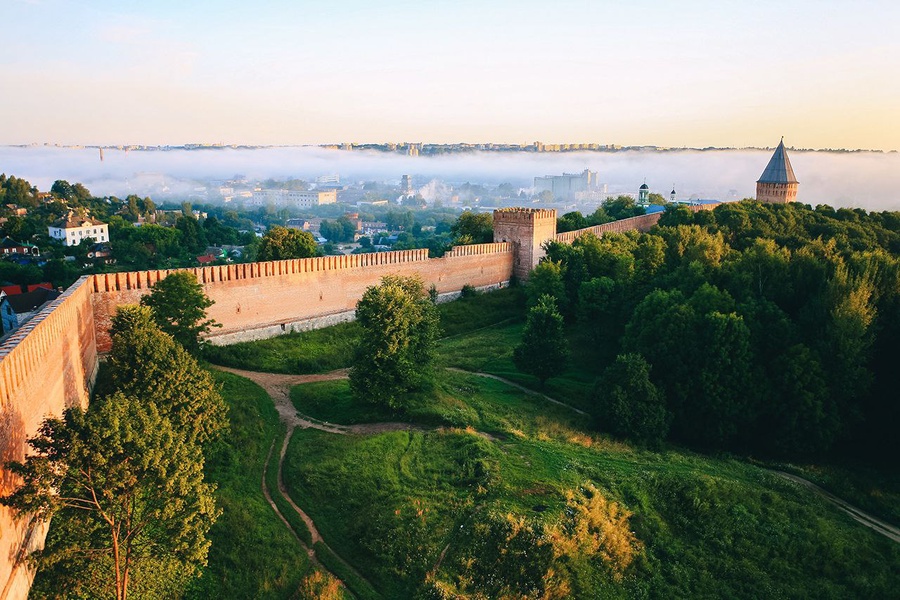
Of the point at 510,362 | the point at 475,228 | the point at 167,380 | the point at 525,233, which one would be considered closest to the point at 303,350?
the point at 510,362

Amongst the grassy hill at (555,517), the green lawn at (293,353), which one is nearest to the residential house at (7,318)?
the green lawn at (293,353)

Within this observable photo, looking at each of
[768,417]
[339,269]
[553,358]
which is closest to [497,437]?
[553,358]

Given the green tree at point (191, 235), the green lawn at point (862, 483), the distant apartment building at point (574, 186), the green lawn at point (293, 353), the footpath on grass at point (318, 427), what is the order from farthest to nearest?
the distant apartment building at point (574, 186) → the green tree at point (191, 235) → the green lawn at point (293, 353) → the green lawn at point (862, 483) → the footpath on grass at point (318, 427)

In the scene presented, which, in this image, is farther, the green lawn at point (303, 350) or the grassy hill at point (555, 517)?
the green lawn at point (303, 350)

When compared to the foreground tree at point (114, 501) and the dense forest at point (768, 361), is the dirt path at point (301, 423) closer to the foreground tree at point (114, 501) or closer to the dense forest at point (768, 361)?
the dense forest at point (768, 361)

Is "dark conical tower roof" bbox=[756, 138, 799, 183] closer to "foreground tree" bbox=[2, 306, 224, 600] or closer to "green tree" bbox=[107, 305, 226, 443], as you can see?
"green tree" bbox=[107, 305, 226, 443]

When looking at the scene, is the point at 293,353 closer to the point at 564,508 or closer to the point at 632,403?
the point at 632,403
